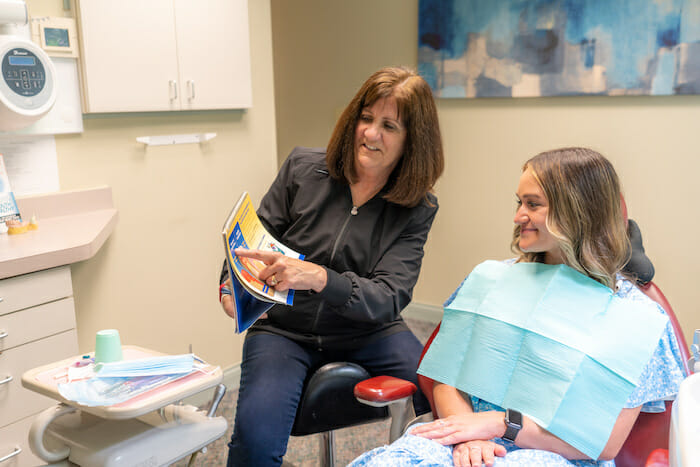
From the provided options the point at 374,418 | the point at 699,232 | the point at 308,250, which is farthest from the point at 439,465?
the point at 699,232

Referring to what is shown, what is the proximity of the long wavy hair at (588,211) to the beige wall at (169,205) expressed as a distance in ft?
5.59

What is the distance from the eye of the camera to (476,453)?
1.28m

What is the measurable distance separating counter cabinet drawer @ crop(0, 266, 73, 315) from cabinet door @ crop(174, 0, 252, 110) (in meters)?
1.02

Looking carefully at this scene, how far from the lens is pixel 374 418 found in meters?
1.75

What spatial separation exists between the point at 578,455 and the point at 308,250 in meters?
0.92

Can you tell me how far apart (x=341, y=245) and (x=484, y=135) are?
198 cm

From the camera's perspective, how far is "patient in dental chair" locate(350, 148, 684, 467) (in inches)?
51.3

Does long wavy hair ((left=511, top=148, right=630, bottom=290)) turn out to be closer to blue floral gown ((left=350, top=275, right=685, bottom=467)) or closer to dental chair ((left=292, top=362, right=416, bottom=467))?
blue floral gown ((left=350, top=275, right=685, bottom=467))

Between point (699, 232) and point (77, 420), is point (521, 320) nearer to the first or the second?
point (77, 420)

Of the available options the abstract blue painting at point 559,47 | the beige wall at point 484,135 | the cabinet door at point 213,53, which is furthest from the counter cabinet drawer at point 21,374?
the abstract blue painting at point 559,47

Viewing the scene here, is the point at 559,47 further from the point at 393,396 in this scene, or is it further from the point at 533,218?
the point at 393,396

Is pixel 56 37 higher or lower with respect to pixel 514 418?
higher

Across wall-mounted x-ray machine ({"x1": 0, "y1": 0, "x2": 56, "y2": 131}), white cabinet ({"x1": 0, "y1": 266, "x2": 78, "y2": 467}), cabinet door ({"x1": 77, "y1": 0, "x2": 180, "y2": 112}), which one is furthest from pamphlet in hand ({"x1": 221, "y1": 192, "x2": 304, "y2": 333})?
cabinet door ({"x1": 77, "y1": 0, "x2": 180, "y2": 112})

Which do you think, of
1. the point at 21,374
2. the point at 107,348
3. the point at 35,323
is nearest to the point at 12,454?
the point at 21,374
